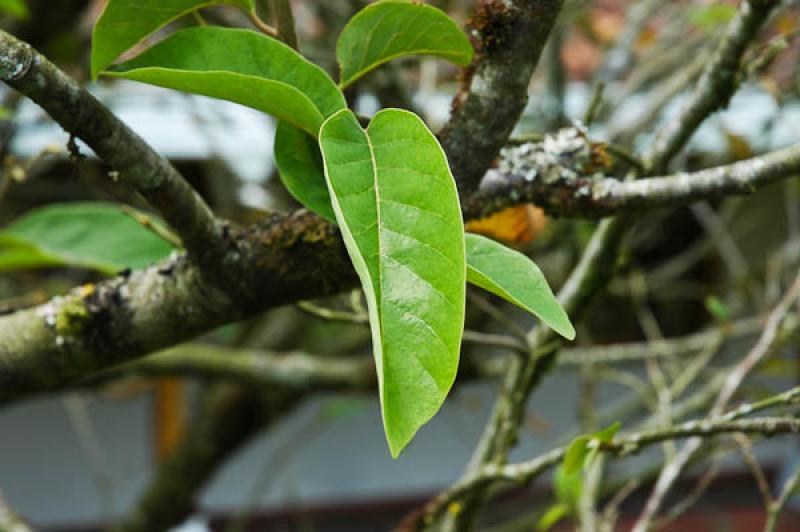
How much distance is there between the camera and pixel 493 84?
2.28 feet

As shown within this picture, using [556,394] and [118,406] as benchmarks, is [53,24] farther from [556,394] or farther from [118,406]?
[556,394]

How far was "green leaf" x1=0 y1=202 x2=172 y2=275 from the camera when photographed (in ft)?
3.14

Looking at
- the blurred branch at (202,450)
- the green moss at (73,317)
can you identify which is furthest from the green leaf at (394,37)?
the blurred branch at (202,450)

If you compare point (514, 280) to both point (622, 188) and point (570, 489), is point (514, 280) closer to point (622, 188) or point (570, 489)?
point (622, 188)

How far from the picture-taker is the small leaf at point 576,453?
30.7 inches

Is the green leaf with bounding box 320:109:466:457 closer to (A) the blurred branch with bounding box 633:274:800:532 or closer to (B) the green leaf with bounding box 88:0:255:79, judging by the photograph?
(B) the green leaf with bounding box 88:0:255:79

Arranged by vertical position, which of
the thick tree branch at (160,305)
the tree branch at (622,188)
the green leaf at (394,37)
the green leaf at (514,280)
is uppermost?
the green leaf at (394,37)

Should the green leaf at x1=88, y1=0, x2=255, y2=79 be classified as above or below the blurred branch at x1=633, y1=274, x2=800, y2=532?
above

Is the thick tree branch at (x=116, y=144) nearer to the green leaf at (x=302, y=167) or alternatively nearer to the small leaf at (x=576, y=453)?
the green leaf at (x=302, y=167)

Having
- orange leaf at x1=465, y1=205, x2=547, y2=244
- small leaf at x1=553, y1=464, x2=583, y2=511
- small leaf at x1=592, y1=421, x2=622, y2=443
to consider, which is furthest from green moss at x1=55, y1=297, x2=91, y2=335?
small leaf at x1=553, y1=464, x2=583, y2=511

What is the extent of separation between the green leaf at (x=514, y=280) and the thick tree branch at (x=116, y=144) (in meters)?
0.22

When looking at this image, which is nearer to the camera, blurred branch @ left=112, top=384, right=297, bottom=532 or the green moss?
the green moss

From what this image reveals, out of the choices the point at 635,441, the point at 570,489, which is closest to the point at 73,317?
the point at 635,441

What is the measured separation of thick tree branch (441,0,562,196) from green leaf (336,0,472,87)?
0.02 meters
